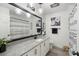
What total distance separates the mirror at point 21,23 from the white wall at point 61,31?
0.77 ft

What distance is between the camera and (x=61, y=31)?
1003 mm

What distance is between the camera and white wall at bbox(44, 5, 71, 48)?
962mm

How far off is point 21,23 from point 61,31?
653 mm

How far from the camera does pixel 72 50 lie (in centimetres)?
95

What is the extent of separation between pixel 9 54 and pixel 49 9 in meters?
0.84

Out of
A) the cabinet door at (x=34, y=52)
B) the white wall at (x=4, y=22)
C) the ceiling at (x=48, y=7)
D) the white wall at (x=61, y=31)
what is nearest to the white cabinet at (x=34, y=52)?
the cabinet door at (x=34, y=52)

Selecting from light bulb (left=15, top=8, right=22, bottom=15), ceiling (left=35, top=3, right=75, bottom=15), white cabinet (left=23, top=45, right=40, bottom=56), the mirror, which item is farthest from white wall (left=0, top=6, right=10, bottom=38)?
ceiling (left=35, top=3, right=75, bottom=15)

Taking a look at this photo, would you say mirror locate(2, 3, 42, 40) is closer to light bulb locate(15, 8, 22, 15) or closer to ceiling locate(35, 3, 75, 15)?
light bulb locate(15, 8, 22, 15)

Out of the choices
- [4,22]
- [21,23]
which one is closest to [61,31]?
[21,23]

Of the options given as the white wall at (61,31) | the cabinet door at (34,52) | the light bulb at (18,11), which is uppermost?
the light bulb at (18,11)

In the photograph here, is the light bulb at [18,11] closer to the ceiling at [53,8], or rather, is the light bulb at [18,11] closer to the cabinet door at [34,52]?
the ceiling at [53,8]

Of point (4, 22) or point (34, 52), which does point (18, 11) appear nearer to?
point (4, 22)

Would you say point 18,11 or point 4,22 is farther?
point 18,11

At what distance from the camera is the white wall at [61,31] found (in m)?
0.96
